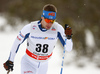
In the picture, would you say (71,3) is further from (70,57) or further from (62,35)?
(62,35)

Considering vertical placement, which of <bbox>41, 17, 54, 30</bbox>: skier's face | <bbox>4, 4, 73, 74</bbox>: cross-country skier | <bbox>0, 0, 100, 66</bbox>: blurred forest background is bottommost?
<bbox>4, 4, 73, 74</bbox>: cross-country skier

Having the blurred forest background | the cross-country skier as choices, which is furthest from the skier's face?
the blurred forest background

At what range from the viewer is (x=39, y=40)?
3.46m

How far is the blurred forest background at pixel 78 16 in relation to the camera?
870 cm

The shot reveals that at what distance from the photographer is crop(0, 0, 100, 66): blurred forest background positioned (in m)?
8.70

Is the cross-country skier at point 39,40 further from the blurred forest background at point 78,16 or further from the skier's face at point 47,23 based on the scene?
the blurred forest background at point 78,16

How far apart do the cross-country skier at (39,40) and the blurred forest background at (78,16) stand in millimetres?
5211

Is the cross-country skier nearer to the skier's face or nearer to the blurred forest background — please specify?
the skier's face

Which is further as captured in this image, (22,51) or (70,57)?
(22,51)

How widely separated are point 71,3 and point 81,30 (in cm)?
124

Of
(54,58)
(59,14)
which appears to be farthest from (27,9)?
(54,58)

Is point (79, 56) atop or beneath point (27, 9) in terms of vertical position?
beneath

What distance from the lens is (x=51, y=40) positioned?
3512 millimetres

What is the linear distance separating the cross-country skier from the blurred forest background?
521 centimetres
